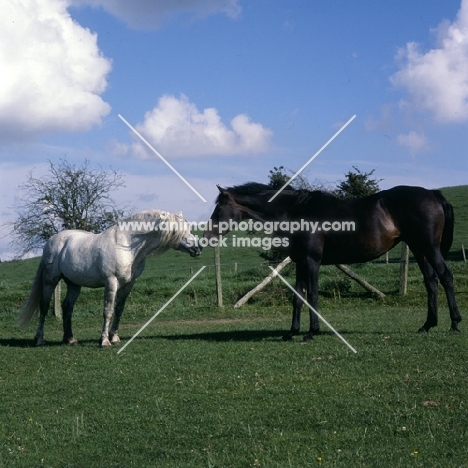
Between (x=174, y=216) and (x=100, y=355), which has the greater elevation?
(x=174, y=216)

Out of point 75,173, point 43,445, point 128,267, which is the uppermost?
point 75,173

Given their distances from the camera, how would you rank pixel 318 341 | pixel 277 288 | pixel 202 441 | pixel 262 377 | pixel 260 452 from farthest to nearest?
pixel 277 288
pixel 318 341
pixel 262 377
pixel 202 441
pixel 260 452

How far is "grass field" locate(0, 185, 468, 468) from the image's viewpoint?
18.1 ft

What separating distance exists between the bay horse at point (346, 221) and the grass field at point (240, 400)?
110 cm

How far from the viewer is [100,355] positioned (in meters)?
10.6

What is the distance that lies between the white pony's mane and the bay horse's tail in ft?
14.8

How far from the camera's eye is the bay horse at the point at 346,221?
11.1m

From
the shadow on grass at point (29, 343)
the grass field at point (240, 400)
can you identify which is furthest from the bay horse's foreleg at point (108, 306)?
the shadow on grass at point (29, 343)

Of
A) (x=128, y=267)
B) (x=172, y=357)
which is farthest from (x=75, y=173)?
(x=172, y=357)

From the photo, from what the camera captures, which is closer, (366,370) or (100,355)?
(366,370)

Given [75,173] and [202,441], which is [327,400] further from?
[75,173]

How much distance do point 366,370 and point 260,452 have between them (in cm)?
318

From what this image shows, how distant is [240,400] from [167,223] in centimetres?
489

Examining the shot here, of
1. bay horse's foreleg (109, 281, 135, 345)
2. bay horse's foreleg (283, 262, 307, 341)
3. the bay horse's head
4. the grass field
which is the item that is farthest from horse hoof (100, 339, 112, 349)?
bay horse's foreleg (283, 262, 307, 341)
